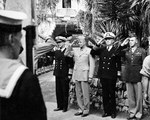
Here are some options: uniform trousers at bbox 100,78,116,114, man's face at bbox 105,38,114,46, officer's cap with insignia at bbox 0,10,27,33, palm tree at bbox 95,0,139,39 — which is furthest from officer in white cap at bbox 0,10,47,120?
palm tree at bbox 95,0,139,39

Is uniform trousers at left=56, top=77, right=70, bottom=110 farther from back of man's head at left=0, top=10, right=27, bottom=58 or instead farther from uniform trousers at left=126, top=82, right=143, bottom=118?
back of man's head at left=0, top=10, right=27, bottom=58

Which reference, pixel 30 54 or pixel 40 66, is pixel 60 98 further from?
pixel 40 66

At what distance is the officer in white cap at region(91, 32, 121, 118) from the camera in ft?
22.3

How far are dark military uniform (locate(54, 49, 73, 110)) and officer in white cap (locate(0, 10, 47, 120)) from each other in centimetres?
558

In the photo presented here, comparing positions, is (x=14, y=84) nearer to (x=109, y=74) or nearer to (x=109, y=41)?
(x=109, y=74)

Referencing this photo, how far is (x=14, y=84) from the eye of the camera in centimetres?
175

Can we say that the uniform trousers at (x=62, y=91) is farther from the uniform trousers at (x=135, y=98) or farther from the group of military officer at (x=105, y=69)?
the uniform trousers at (x=135, y=98)

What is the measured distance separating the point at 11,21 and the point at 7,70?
0.92 feet

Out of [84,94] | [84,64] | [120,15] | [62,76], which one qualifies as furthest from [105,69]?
[120,15]

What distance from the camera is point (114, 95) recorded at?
6887mm

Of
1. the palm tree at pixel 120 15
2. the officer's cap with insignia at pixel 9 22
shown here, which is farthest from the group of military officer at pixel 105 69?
the officer's cap with insignia at pixel 9 22

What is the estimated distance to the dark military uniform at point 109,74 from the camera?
6789 mm

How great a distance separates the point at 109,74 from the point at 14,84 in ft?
16.9

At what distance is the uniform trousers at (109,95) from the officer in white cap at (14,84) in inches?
200
